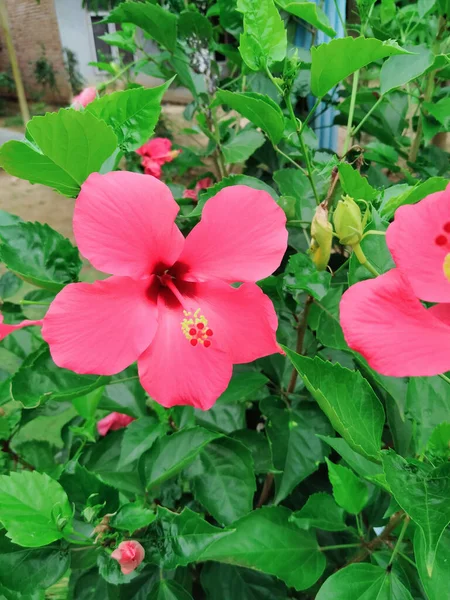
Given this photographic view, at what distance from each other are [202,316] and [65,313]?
0.14 metres

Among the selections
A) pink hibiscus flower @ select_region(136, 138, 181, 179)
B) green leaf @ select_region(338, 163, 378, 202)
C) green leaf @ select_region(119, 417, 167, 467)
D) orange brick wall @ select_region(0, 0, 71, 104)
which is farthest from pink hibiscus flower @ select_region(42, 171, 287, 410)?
orange brick wall @ select_region(0, 0, 71, 104)

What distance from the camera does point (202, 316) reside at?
0.53 m

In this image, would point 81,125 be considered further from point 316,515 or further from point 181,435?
point 316,515

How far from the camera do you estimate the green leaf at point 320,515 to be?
0.66 metres

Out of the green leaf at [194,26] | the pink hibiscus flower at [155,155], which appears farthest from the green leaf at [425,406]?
the pink hibiscus flower at [155,155]

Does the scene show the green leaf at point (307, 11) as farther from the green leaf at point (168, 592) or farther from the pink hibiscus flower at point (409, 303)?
the green leaf at point (168, 592)

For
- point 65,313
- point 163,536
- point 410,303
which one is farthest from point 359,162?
point 163,536

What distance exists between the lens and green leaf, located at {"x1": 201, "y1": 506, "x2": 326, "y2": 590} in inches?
23.7

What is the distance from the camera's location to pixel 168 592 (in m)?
0.66

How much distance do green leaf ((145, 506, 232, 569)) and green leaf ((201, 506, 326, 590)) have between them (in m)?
0.06

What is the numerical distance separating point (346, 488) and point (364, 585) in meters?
0.10

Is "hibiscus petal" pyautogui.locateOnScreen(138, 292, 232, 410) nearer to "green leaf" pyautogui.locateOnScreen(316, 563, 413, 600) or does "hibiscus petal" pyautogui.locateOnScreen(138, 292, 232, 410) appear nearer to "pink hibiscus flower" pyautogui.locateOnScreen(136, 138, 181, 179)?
"green leaf" pyautogui.locateOnScreen(316, 563, 413, 600)

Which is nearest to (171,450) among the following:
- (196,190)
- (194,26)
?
(194,26)

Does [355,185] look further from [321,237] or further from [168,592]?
[168,592]
